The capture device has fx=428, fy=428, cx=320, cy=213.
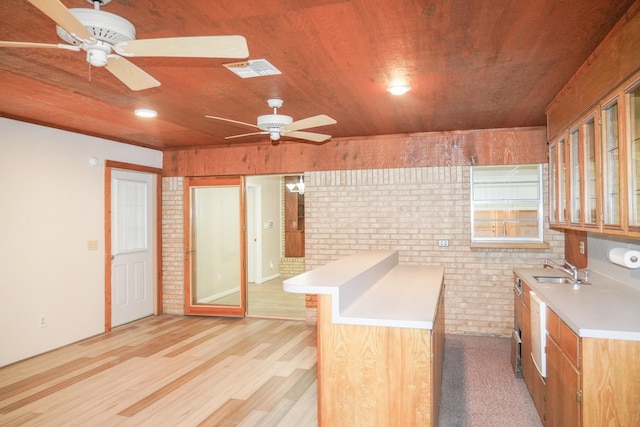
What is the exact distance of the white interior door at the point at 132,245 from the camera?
19.1 feet

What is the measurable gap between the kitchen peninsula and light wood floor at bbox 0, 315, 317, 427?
82cm

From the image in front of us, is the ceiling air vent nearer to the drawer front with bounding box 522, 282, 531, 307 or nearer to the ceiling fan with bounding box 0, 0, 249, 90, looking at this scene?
the ceiling fan with bounding box 0, 0, 249, 90

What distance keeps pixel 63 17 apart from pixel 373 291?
98.4 inches

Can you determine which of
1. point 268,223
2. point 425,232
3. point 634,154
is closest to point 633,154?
point 634,154

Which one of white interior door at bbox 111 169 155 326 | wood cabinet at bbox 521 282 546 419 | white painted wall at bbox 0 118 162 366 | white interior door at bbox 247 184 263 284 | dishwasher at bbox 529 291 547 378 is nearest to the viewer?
dishwasher at bbox 529 291 547 378

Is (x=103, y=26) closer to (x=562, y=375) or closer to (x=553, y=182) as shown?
(x=562, y=375)

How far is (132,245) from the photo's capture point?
20.1 feet

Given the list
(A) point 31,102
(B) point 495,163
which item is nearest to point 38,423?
(A) point 31,102

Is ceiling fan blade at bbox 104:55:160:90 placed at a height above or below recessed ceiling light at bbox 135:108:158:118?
below

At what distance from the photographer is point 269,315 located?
6.36 metres

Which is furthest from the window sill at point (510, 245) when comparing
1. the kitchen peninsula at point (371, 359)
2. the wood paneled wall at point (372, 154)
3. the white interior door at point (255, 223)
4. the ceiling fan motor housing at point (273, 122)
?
the white interior door at point (255, 223)

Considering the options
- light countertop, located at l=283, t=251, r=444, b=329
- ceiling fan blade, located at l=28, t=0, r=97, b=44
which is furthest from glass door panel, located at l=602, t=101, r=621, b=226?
ceiling fan blade, located at l=28, t=0, r=97, b=44

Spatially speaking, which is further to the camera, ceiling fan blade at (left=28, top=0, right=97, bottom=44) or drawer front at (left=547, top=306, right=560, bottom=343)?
drawer front at (left=547, top=306, right=560, bottom=343)

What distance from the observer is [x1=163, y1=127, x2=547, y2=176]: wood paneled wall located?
523 cm
